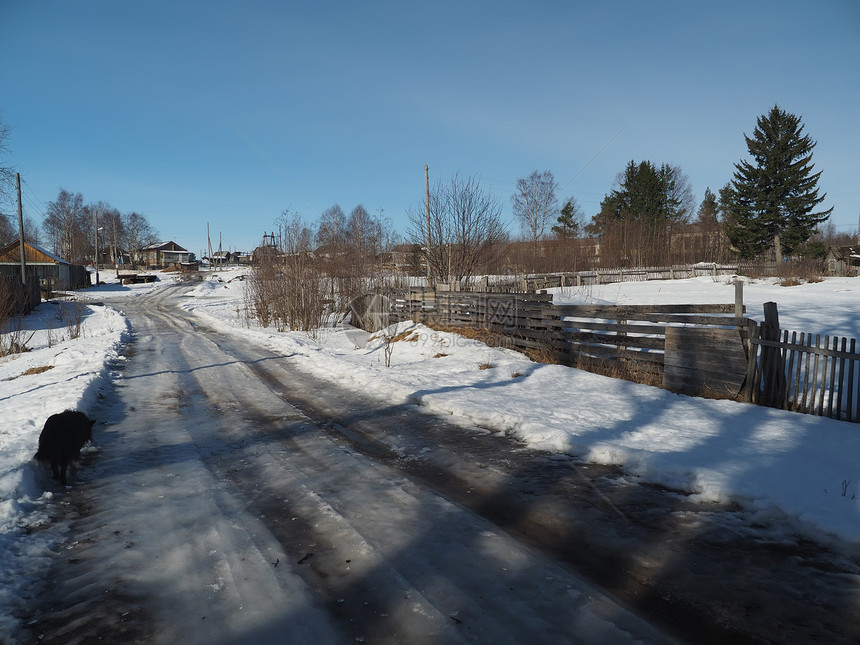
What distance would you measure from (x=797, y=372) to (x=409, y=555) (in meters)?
6.67

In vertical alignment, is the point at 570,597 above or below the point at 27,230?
below

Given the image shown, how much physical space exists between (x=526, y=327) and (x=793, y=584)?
10178mm

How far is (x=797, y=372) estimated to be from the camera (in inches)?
280

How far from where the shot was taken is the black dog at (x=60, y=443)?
5289mm

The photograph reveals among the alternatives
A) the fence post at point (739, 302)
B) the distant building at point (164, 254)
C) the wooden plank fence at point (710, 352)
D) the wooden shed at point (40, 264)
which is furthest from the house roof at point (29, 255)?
the fence post at point (739, 302)

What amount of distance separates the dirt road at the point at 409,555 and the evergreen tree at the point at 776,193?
4922 cm

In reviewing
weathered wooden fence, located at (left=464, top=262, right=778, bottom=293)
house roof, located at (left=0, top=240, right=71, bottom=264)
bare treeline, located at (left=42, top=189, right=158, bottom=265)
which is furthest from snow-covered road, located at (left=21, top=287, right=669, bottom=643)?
bare treeline, located at (left=42, top=189, right=158, bottom=265)

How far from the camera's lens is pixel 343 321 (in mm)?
24672

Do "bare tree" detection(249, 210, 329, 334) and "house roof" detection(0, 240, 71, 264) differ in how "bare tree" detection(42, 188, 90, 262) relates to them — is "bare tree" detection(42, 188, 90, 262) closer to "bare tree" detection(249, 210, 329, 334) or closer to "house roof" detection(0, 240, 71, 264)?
"house roof" detection(0, 240, 71, 264)

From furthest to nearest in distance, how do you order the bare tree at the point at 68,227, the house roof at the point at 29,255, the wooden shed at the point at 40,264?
1. the bare tree at the point at 68,227
2. the house roof at the point at 29,255
3. the wooden shed at the point at 40,264

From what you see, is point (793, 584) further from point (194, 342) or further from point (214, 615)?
point (194, 342)

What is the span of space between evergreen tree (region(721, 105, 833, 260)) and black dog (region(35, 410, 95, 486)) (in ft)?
172

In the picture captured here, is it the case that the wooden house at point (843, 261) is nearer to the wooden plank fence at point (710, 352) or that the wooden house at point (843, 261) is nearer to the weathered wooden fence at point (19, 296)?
the wooden plank fence at point (710, 352)

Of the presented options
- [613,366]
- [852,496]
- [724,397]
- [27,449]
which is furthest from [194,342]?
[852,496]
